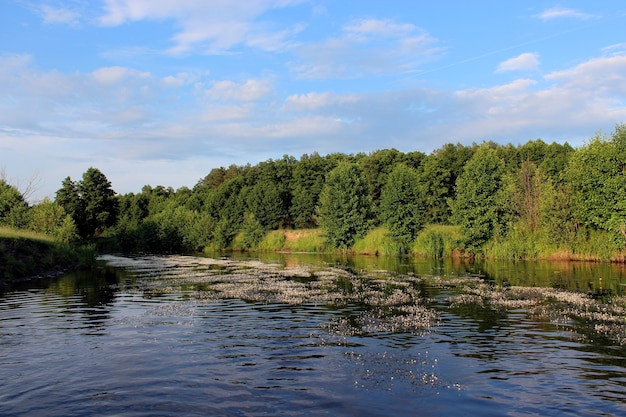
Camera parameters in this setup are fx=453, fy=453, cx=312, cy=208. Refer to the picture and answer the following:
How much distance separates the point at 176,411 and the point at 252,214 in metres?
109

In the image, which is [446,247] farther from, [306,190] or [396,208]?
[306,190]

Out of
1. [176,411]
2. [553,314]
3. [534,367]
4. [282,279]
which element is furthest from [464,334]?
[282,279]

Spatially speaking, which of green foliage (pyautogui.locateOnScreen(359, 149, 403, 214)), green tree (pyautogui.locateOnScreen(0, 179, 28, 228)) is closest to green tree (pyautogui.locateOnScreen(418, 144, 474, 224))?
green foliage (pyautogui.locateOnScreen(359, 149, 403, 214))

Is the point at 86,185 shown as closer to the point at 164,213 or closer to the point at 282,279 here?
the point at 164,213

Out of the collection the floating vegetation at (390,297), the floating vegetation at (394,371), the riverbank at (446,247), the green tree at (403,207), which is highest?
the green tree at (403,207)

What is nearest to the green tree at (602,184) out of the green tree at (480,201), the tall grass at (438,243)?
the green tree at (480,201)

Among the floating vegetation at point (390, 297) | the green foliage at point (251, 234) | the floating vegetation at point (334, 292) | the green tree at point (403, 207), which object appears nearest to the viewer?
the floating vegetation at point (390, 297)

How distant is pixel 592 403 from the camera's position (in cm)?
1253

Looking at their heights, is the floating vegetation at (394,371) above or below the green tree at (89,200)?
below

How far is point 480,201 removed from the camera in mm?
75062

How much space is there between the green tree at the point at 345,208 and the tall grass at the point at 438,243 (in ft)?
53.4

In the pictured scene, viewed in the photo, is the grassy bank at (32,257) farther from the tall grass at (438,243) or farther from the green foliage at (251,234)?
the tall grass at (438,243)

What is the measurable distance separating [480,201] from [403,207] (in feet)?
51.4

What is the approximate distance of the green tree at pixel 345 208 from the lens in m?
95.8
